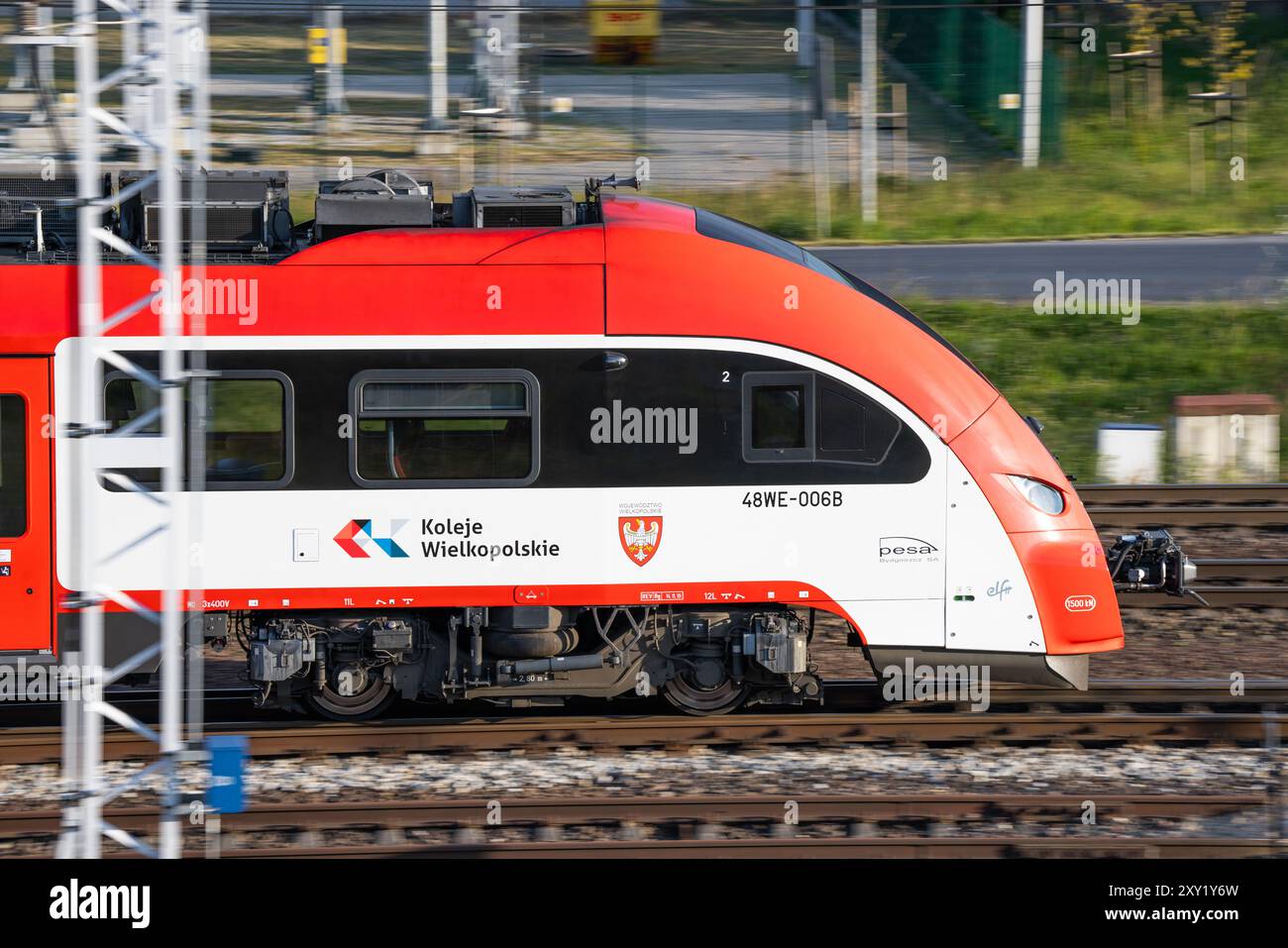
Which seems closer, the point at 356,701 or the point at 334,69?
the point at 356,701

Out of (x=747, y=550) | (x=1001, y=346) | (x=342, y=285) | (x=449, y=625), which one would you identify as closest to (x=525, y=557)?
(x=449, y=625)

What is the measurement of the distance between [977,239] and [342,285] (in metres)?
16.2

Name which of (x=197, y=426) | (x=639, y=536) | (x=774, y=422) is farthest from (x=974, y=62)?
(x=197, y=426)

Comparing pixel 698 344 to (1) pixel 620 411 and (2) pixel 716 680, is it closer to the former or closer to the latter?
(1) pixel 620 411

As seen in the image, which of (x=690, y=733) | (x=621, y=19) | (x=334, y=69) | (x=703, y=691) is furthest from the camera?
(x=621, y=19)

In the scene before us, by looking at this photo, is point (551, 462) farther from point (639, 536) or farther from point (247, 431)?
point (247, 431)

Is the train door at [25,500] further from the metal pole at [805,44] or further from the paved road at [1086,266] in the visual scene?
the metal pole at [805,44]

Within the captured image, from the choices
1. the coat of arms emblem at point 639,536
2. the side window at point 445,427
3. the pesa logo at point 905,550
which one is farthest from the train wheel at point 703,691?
the side window at point 445,427

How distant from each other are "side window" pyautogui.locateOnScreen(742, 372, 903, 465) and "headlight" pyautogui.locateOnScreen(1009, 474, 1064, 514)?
903 millimetres

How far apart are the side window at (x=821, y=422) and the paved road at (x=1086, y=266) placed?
11.1 m

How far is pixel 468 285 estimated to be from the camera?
9.61m

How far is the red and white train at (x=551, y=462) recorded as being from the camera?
952 centimetres

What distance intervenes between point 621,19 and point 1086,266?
10.8m

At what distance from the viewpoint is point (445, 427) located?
9641mm
